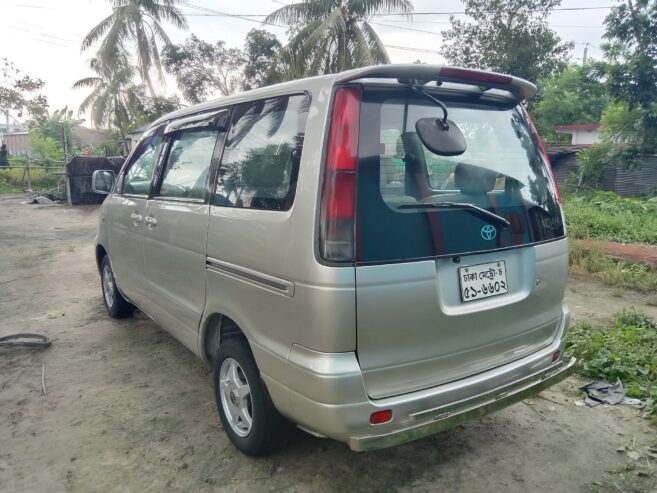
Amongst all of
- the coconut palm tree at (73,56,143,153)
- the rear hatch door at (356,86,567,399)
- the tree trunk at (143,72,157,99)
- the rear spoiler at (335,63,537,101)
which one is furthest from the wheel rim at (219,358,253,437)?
the coconut palm tree at (73,56,143,153)

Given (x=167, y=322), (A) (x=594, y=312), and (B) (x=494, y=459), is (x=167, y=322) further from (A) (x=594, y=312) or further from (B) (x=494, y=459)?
(A) (x=594, y=312)

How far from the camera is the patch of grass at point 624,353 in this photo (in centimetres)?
328

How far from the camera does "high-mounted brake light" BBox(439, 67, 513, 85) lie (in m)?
2.14

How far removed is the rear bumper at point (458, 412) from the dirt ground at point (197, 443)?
0.45 metres

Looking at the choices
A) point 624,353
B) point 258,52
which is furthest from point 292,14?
point 624,353

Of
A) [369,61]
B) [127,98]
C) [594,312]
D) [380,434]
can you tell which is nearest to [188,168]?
[380,434]

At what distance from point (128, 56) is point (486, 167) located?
2440cm

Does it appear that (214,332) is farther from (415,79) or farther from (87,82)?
(87,82)

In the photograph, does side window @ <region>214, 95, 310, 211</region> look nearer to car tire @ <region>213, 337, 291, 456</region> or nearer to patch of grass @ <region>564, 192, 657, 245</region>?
car tire @ <region>213, 337, 291, 456</region>

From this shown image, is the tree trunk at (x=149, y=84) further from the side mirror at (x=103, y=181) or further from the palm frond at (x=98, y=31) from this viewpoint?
the side mirror at (x=103, y=181)

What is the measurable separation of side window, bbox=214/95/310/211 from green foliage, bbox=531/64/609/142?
2752 cm

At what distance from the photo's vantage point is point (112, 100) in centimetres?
2628

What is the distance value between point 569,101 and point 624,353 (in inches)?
1103

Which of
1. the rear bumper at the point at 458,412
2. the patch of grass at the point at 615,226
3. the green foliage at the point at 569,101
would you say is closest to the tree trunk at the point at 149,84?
the green foliage at the point at 569,101
